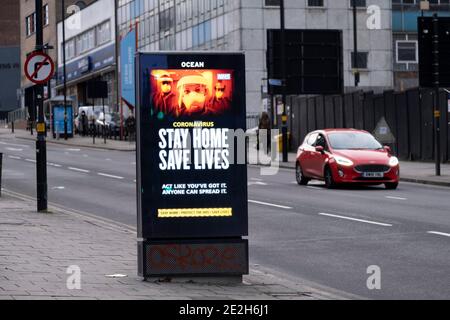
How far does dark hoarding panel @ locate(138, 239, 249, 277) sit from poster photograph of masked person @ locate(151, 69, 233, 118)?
131 cm

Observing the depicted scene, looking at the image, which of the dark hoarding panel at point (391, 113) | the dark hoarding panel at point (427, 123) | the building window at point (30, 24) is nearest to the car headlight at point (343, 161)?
the dark hoarding panel at point (427, 123)

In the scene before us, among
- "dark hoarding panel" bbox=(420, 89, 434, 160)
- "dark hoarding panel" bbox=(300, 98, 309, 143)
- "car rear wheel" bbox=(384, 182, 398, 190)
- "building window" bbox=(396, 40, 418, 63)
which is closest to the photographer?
"car rear wheel" bbox=(384, 182, 398, 190)

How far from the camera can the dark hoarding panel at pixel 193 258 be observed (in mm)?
11539

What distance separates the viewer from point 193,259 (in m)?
11.6

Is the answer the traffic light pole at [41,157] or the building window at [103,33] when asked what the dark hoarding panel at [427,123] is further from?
the building window at [103,33]

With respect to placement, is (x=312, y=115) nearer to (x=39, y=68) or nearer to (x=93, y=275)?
(x=39, y=68)

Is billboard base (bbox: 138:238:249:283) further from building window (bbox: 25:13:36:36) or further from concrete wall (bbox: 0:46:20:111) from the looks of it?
concrete wall (bbox: 0:46:20:111)

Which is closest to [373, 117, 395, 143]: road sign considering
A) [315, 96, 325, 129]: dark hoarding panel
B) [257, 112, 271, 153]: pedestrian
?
[257, 112, 271, 153]: pedestrian

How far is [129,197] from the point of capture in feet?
89.2

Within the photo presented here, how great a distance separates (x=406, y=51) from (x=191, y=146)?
70969 mm

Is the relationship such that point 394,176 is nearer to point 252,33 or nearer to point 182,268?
point 182,268

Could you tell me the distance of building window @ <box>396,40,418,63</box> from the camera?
80625 mm

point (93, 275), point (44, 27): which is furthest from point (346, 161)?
point (44, 27)
